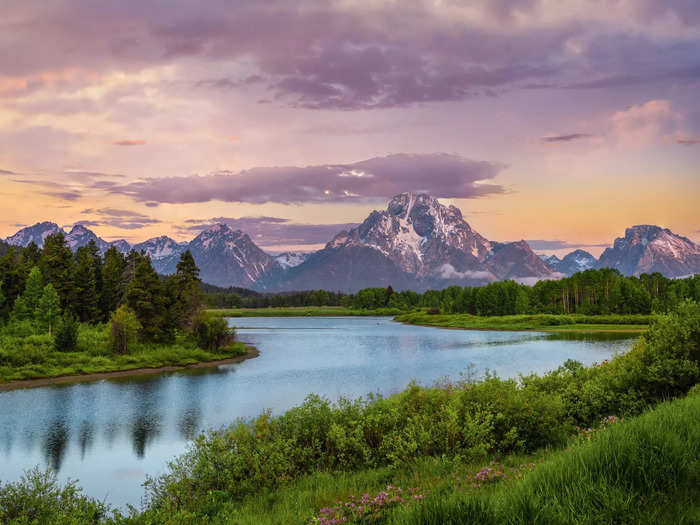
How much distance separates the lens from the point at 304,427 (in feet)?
59.1

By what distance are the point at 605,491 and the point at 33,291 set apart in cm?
7833

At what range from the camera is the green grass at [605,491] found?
233 inches

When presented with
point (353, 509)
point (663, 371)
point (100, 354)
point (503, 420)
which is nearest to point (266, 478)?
point (353, 509)

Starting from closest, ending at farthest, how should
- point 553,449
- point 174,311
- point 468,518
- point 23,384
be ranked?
point 468,518, point 553,449, point 23,384, point 174,311

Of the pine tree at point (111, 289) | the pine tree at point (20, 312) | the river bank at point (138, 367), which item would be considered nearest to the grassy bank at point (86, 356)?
the river bank at point (138, 367)

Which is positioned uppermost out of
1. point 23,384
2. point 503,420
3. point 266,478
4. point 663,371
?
point 663,371

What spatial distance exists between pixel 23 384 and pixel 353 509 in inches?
1911

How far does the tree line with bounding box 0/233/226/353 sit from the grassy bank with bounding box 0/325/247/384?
1996 mm

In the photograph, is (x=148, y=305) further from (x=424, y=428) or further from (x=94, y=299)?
(x=424, y=428)

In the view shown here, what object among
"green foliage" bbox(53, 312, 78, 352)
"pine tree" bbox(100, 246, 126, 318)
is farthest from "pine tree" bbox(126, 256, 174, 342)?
"pine tree" bbox(100, 246, 126, 318)

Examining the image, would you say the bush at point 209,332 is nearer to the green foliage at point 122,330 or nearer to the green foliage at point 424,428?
the green foliage at point 122,330

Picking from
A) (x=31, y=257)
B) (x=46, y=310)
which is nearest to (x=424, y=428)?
(x=46, y=310)

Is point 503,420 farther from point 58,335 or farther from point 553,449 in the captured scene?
point 58,335

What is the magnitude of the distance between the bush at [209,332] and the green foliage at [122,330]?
8621mm
